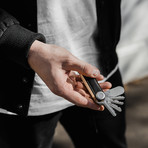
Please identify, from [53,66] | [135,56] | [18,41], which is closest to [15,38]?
[18,41]

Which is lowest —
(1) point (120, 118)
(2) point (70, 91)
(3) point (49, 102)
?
(1) point (120, 118)

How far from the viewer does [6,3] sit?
0.80 m

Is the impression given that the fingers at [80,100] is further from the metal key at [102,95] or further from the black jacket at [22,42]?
the black jacket at [22,42]

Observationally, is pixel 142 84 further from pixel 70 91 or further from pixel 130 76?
pixel 70 91

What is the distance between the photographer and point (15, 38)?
76 cm

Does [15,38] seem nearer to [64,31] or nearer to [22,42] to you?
[22,42]

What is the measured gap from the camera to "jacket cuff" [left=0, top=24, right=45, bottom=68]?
29.5 inches

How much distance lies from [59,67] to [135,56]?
1886 millimetres

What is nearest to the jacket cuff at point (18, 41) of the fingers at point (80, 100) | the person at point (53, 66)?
the person at point (53, 66)

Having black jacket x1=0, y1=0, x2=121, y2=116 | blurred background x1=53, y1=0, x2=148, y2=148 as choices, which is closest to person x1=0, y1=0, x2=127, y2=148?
black jacket x1=0, y1=0, x2=121, y2=116

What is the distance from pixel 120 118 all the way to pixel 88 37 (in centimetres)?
36

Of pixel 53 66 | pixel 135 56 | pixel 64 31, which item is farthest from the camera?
pixel 135 56

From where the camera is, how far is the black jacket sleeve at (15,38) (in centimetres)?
75

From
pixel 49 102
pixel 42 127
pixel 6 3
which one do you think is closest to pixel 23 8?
pixel 6 3
